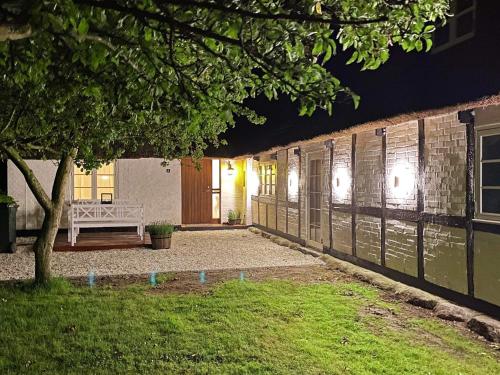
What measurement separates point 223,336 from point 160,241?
7047 millimetres

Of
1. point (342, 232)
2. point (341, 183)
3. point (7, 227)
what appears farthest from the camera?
point (7, 227)

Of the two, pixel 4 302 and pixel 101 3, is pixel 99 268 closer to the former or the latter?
pixel 4 302

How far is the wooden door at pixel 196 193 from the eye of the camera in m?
17.4

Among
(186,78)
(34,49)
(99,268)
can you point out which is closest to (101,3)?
(186,78)

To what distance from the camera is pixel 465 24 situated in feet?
21.3

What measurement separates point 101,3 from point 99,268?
7.40 meters

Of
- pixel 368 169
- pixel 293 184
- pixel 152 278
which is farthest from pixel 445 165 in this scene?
pixel 293 184

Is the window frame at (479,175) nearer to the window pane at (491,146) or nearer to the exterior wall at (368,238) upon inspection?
the window pane at (491,146)

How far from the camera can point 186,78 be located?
4023 millimetres

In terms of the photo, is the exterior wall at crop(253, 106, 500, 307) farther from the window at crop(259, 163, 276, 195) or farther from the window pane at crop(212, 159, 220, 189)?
the window pane at crop(212, 159, 220, 189)

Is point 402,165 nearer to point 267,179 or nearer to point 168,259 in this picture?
point 168,259

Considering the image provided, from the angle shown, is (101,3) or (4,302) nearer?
(101,3)

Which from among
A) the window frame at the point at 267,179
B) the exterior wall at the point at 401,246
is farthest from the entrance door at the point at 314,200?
the exterior wall at the point at 401,246

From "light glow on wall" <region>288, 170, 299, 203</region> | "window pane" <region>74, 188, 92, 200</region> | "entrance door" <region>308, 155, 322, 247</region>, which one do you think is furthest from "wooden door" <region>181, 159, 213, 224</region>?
"entrance door" <region>308, 155, 322, 247</region>
